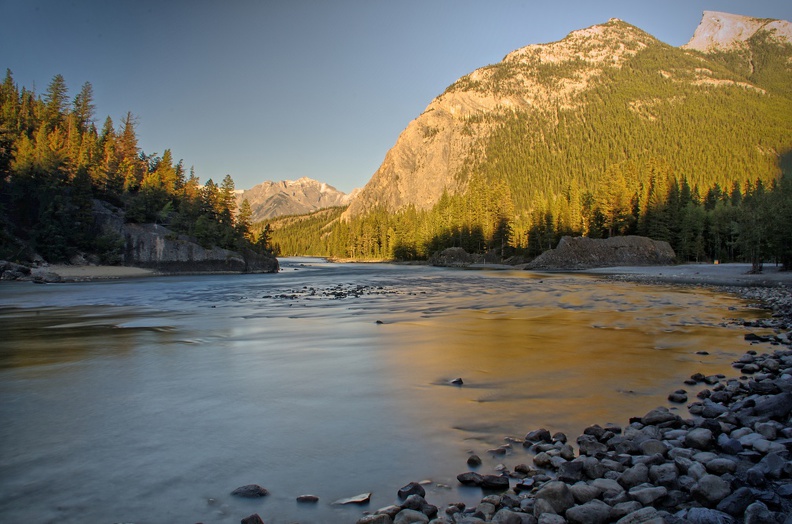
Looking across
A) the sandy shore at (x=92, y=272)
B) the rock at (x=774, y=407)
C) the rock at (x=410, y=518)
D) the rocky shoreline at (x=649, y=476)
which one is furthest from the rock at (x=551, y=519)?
the sandy shore at (x=92, y=272)

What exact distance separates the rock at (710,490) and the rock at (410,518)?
2.99 m

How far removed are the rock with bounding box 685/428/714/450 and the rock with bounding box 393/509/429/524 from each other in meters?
4.26

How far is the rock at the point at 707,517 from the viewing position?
13.7 ft

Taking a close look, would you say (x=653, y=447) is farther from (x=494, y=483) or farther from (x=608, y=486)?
(x=494, y=483)

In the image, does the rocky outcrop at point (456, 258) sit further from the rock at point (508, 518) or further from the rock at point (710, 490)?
the rock at point (508, 518)

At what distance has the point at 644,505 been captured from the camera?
4895mm

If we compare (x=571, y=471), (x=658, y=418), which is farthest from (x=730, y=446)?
(x=571, y=471)

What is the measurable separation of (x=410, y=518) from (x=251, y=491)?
212 centimetres

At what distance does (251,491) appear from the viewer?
18.4 feet

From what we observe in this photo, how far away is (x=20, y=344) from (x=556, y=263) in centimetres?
8307

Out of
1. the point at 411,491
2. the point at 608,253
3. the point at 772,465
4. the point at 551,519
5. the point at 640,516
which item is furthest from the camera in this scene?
the point at 608,253

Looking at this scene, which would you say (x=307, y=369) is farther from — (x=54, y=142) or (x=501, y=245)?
(x=501, y=245)

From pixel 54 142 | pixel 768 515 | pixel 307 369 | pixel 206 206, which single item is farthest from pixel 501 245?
pixel 768 515

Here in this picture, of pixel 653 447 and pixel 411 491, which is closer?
pixel 411 491
